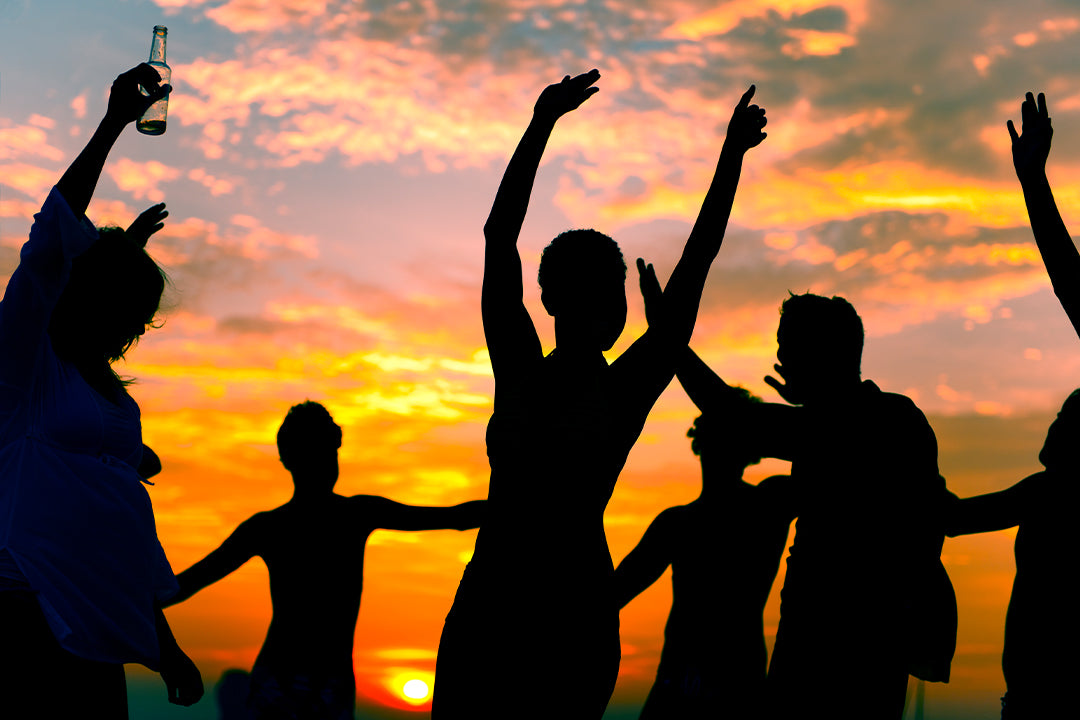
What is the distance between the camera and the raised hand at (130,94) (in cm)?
319

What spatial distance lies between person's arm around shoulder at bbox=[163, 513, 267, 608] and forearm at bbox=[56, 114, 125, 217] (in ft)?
9.18

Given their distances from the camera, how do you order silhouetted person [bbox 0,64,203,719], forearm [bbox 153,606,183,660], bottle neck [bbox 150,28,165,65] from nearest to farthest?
silhouetted person [bbox 0,64,203,719] < forearm [bbox 153,606,183,660] < bottle neck [bbox 150,28,165,65]

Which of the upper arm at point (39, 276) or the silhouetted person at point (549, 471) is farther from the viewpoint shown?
the upper arm at point (39, 276)

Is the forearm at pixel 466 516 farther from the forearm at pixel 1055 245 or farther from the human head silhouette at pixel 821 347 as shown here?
the forearm at pixel 1055 245

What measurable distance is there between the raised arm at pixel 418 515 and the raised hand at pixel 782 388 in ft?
5.14

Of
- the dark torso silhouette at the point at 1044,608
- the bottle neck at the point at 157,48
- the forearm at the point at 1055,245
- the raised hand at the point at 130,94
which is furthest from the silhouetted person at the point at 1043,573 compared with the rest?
the bottle neck at the point at 157,48

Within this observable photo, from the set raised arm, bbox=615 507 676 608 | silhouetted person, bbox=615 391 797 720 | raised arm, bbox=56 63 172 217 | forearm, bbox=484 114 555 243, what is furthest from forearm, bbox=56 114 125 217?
raised arm, bbox=615 507 676 608

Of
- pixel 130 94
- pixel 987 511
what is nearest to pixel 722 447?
pixel 987 511

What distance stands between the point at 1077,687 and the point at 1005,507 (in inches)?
32.5

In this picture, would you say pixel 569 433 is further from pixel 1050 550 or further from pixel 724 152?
pixel 1050 550

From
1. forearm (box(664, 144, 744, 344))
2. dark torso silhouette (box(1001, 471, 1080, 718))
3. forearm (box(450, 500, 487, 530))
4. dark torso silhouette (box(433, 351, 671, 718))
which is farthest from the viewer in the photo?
forearm (box(450, 500, 487, 530))

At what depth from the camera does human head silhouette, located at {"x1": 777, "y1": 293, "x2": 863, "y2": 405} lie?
3.97 meters

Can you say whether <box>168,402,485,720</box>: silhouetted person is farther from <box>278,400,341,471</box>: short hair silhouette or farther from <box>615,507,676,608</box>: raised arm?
<box>615,507,676,608</box>: raised arm

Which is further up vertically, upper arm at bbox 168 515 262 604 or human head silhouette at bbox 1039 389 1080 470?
human head silhouette at bbox 1039 389 1080 470
